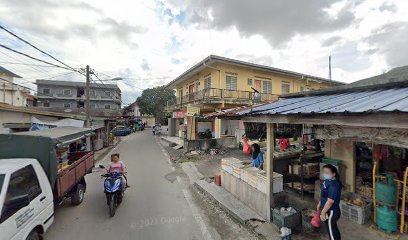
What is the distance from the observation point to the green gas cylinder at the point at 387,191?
4.86 metres

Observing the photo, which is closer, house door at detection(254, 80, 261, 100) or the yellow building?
the yellow building

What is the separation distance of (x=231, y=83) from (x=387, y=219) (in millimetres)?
14768

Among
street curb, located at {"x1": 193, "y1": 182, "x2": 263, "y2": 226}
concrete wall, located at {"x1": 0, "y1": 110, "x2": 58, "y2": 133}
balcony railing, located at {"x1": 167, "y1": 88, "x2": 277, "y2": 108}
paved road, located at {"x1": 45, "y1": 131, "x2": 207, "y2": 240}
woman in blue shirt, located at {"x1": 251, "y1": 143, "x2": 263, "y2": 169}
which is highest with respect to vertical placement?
balcony railing, located at {"x1": 167, "y1": 88, "x2": 277, "y2": 108}

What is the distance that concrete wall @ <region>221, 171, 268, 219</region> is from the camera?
558 cm

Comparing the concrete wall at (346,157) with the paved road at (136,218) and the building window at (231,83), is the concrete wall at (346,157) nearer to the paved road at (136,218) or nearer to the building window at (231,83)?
the paved road at (136,218)

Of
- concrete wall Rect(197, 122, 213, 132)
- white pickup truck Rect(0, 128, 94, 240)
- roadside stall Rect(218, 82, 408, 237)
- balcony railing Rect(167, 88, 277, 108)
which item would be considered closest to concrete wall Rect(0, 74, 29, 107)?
concrete wall Rect(197, 122, 213, 132)

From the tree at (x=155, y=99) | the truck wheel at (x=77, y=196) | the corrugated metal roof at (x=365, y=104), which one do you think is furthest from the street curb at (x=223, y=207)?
the tree at (x=155, y=99)

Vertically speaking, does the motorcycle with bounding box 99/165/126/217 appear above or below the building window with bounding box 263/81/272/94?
below

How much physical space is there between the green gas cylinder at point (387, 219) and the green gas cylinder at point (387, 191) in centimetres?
18

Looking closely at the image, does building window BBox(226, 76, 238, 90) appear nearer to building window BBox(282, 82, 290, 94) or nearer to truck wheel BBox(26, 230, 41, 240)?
building window BBox(282, 82, 290, 94)

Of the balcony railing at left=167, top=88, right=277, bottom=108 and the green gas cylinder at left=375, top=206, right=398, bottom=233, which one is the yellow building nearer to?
the balcony railing at left=167, top=88, right=277, bottom=108

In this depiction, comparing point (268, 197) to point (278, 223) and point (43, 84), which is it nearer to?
point (278, 223)

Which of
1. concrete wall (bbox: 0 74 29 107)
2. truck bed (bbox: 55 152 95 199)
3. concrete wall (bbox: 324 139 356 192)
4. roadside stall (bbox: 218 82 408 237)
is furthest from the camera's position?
concrete wall (bbox: 0 74 29 107)

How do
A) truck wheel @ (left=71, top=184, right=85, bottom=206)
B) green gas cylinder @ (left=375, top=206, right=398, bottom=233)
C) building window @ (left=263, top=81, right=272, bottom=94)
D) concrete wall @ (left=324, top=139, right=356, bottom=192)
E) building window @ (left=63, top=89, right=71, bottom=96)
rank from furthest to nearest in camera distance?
1. building window @ (left=63, top=89, right=71, bottom=96)
2. building window @ (left=263, top=81, right=272, bottom=94)
3. truck wheel @ (left=71, top=184, right=85, bottom=206)
4. concrete wall @ (left=324, top=139, right=356, bottom=192)
5. green gas cylinder @ (left=375, top=206, right=398, bottom=233)
